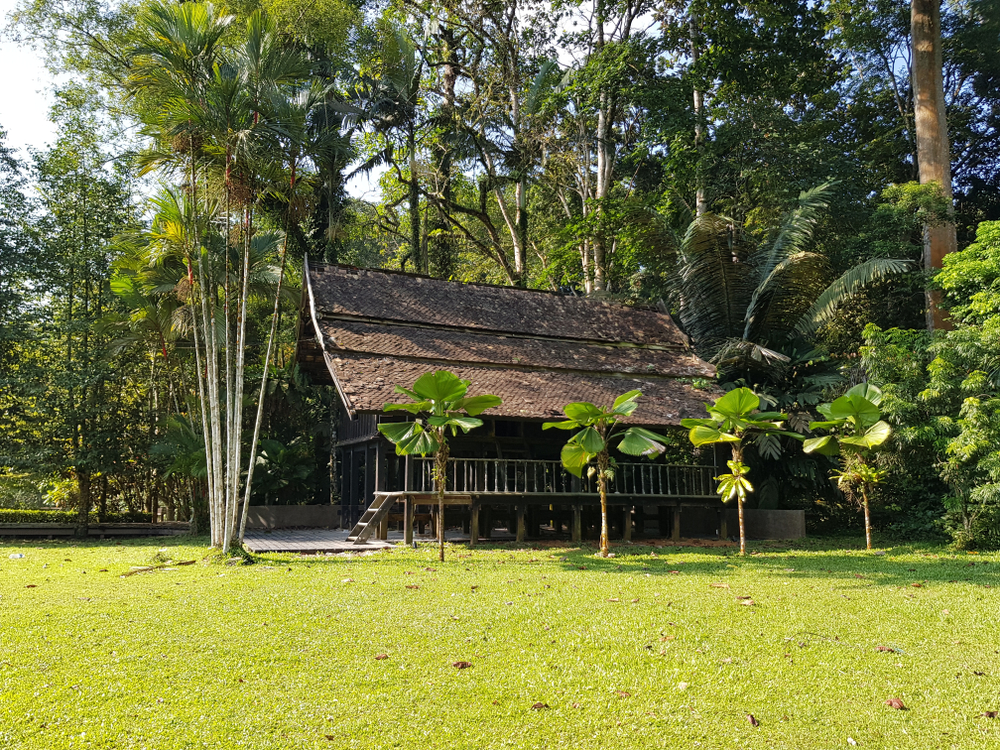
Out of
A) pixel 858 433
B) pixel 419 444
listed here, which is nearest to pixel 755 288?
pixel 858 433

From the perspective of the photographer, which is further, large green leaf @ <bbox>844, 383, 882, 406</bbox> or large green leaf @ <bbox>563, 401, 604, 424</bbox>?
large green leaf @ <bbox>844, 383, 882, 406</bbox>

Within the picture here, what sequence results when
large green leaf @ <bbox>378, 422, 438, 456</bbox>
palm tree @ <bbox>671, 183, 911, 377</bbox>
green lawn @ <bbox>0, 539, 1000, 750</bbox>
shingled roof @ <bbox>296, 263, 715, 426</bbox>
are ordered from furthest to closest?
palm tree @ <bbox>671, 183, 911, 377</bbox>
shingled roof @ <bbox>296, 263, 715, 426</bbox>
large green leaf @ <bbox>378, 422, 438, 456</bbox>
green lawn @ <bbox>0, 539, 1000, 750</bbox>

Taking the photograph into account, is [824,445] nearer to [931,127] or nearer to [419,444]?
[419,444]

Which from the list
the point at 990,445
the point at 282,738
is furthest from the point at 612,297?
the point at 282,738

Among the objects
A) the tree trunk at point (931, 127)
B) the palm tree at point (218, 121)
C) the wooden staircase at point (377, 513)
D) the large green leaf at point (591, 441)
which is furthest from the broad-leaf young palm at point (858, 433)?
the palm tree at point (218, 121)

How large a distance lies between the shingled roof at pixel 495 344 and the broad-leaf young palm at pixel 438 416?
130 cm

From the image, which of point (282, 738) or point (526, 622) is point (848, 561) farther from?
point (282, 738)

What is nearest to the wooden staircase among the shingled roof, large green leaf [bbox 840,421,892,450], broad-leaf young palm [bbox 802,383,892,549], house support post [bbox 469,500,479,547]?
house support post [bbox 469,500,479,547]

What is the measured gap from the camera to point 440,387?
10.9 metres

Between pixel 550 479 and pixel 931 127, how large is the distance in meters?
12.2

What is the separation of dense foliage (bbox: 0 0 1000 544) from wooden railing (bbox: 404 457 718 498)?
7.69ft

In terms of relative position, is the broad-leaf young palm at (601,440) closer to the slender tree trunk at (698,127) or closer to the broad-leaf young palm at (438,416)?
the broad-leaf young palm at (438,416)

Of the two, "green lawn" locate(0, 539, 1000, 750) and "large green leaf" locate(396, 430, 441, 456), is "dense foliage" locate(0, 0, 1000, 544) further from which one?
"green lawn" locate(0, 539, 1000, 750)

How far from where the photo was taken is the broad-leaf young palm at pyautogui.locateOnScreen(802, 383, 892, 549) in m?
12.4
